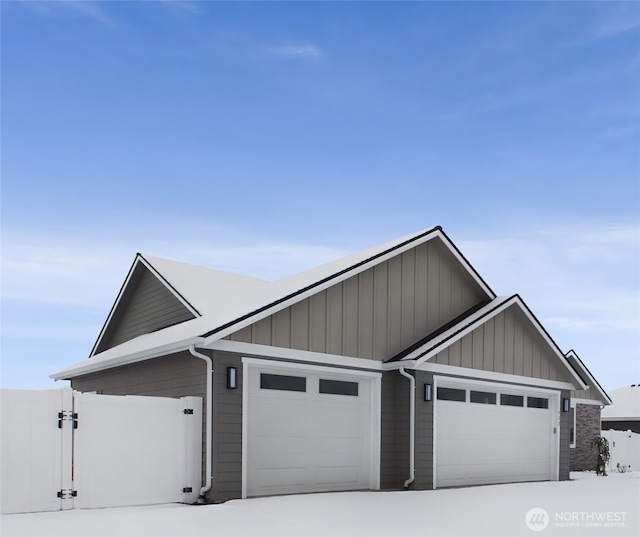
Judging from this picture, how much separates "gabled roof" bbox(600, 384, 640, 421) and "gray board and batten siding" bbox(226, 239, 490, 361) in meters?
17.6

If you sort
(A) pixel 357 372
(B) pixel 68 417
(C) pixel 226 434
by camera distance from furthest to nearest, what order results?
(A) pixel 357 372, (C) pixel 226 434, (B) pixel 68 417

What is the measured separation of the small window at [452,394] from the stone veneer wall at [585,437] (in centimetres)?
930

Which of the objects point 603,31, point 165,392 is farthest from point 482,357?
point 603,31

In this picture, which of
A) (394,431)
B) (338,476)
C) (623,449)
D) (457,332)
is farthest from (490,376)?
(623,449)

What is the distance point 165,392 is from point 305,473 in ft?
10.2

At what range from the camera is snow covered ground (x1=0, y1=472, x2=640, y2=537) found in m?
9.94

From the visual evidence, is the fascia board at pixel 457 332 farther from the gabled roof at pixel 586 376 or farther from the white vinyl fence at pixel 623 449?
the white vinyl fence at pixel 623 449

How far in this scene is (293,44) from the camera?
20.1 metres

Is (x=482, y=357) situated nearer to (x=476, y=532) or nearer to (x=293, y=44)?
(x=476, y=532)

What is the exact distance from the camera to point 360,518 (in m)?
11.1

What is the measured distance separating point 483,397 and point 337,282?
17.2 feet

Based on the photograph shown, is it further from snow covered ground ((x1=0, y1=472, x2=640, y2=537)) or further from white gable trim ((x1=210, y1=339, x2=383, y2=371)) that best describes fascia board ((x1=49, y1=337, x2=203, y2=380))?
snow covered ground ((x1=0, y1=472, x2=640, y2=537))

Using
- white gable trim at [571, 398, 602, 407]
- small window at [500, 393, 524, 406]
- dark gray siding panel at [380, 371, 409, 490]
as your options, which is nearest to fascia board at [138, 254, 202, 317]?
dark gray siding panel at [380, 371, 409, 490]

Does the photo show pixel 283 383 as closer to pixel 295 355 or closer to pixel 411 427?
pixel 295 355
